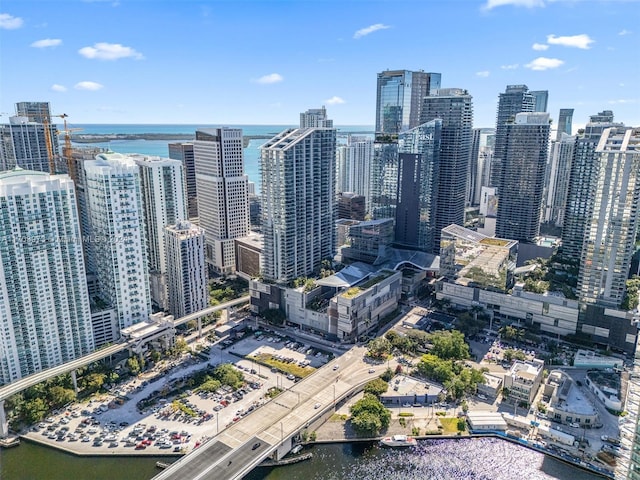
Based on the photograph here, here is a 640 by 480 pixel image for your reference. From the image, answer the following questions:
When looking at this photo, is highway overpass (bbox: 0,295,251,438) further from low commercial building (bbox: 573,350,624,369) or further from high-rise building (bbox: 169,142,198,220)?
low commercial building (bbox: 573,350,624,369)

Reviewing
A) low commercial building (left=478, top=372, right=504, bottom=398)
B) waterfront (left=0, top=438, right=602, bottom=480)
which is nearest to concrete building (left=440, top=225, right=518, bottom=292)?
low commercial building (left=478, top=372, right=504, bottom=398)

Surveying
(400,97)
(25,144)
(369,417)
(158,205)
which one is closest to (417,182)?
(158,205)

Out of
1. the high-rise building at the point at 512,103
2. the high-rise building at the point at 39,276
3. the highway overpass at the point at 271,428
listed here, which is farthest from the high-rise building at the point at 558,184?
the high-rise building at the point at 39,276

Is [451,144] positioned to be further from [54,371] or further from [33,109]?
[33,109]

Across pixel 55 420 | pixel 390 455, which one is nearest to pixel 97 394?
pixel 55 420

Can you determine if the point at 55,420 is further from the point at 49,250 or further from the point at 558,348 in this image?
the point at 558,348

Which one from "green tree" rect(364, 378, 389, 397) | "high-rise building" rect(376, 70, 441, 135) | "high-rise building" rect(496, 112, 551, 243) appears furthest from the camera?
"high-rise building" rect(376, 70, 441, 135)

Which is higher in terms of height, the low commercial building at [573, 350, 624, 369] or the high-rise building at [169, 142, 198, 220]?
the high-rise building at [169, 142, 198, 220]
